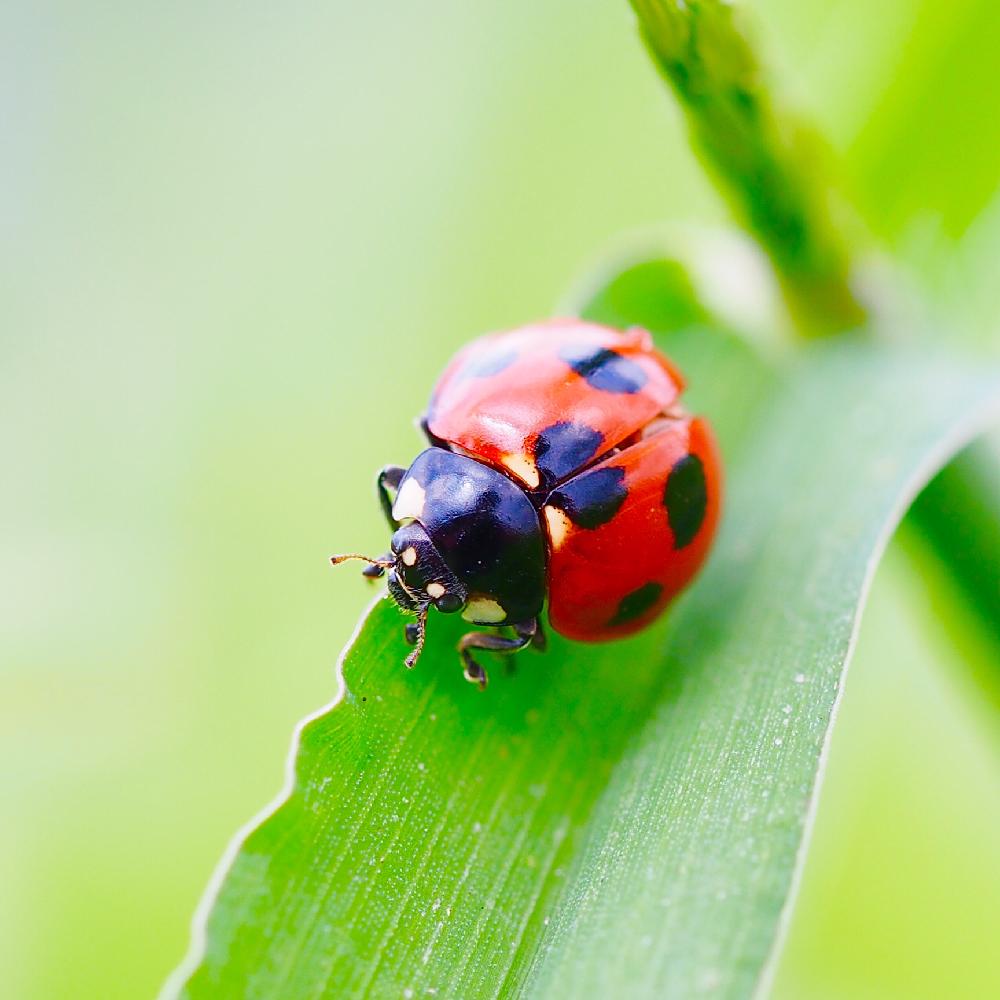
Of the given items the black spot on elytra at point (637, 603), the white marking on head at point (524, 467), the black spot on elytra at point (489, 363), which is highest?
the black spot on elytra at point (489, 363)

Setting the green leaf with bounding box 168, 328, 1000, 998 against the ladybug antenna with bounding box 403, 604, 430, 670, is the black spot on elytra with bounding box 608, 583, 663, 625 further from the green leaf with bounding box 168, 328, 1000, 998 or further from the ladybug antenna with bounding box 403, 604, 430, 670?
the ladybug antenna with bounding box 403, 604, 430, 670

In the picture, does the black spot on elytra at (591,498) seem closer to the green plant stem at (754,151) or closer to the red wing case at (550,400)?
the red wing case at (550,400)

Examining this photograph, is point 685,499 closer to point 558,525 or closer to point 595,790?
point 558,525

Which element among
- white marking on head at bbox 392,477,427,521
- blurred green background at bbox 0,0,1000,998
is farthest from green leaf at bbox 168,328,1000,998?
blurred green background at bbox 0,0,1000,998

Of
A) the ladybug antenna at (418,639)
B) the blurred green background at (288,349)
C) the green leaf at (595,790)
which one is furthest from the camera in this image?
the blurred green background at (288,349)

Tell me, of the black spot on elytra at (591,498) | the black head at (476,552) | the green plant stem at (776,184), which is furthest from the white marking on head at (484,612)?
the green plant stem at (776,184)

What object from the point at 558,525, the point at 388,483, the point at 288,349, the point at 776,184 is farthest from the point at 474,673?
the point at 288,349

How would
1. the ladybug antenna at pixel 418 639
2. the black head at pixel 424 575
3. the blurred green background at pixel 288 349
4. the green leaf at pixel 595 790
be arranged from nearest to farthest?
the green leaf at pixel 595 790 < the ladybug antenna at pixel 418 639 < the black head at pixel 424 575 < the blurred green background at pixel 288 349
